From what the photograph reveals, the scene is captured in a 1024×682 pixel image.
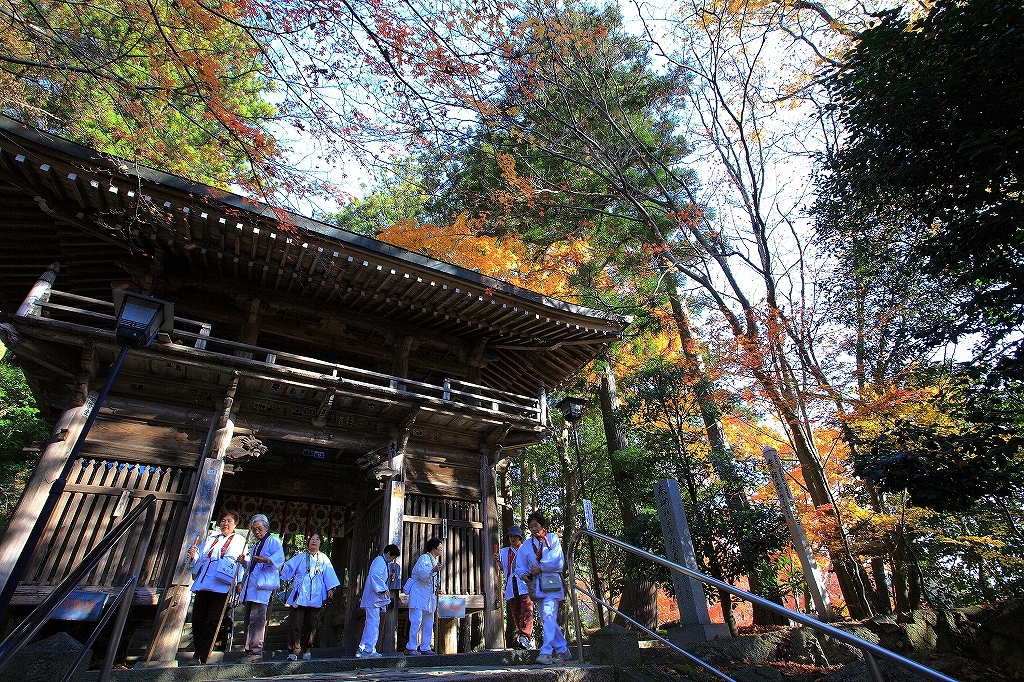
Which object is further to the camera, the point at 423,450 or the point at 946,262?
the point at 423,450

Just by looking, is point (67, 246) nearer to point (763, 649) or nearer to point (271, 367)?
point (271, 367)

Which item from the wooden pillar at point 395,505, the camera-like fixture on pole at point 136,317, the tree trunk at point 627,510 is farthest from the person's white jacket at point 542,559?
the tree trunk at point 627,510

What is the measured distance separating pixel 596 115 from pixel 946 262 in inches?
340

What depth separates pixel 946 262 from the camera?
7.23m

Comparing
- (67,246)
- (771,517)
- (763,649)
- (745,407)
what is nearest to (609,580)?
(745,407)

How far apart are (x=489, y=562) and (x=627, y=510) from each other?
6.04 meters

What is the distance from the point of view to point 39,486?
6637mm

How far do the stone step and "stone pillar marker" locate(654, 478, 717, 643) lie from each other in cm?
220

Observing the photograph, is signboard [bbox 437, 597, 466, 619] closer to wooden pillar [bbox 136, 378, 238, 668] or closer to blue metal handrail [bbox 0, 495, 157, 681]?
wooden pillar [bbox 136, 378, 238, 668]

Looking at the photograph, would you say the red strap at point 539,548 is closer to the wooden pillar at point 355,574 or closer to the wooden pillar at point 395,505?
the wooden pillar at point 395,505

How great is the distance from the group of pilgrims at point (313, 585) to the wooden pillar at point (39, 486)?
1.80 metres

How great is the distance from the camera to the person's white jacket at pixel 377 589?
718 centimetres

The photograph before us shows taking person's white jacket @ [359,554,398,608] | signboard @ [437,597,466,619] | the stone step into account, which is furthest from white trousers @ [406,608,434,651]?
the stone step

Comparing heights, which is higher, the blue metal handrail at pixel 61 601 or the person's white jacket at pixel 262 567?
the person's white jacket at pixel 262 567
